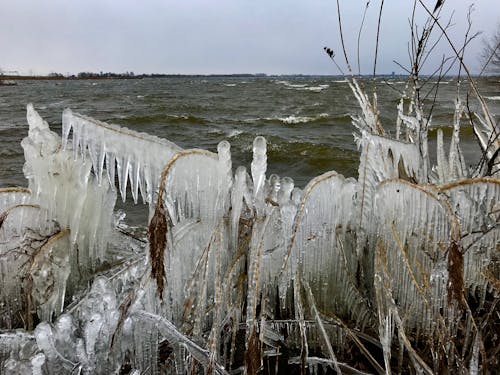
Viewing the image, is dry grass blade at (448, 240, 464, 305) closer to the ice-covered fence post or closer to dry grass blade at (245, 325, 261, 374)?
dry grass blade at (245, 325, 261, 374)

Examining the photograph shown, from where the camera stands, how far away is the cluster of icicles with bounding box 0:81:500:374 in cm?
147

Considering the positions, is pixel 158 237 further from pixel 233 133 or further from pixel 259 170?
pixel 233 133

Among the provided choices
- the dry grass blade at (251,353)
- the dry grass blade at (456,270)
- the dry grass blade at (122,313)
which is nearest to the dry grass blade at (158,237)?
the dry grass blade at (122,313)

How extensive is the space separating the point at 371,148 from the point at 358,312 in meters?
0.70

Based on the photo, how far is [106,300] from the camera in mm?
1483

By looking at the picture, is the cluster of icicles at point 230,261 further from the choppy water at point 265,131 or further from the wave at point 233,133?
the wave at point 233,133

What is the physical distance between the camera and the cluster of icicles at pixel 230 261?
57.8 inches

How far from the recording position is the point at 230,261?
5.94ft

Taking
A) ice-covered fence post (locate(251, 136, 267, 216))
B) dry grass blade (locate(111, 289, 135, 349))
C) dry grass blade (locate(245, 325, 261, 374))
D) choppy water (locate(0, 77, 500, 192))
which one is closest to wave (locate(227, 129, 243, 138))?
choppy water (locate(0, 77, 500, 192))

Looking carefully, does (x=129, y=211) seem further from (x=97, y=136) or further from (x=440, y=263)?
(x=440, y=263)

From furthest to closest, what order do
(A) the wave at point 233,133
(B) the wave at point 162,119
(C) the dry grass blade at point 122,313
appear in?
1. (B) the wave at point 162,119
2. (A) the wave at point 233,133
3. (C) the dry grass blade at point 122,313

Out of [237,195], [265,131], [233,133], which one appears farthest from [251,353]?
[265,131]

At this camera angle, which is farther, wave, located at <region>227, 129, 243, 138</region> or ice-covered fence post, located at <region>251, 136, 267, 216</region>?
wave, located at <region>227, 129, 243, 138</region>

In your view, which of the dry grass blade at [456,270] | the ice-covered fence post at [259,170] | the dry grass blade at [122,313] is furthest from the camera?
the ice-covered fence post at [259,170]
